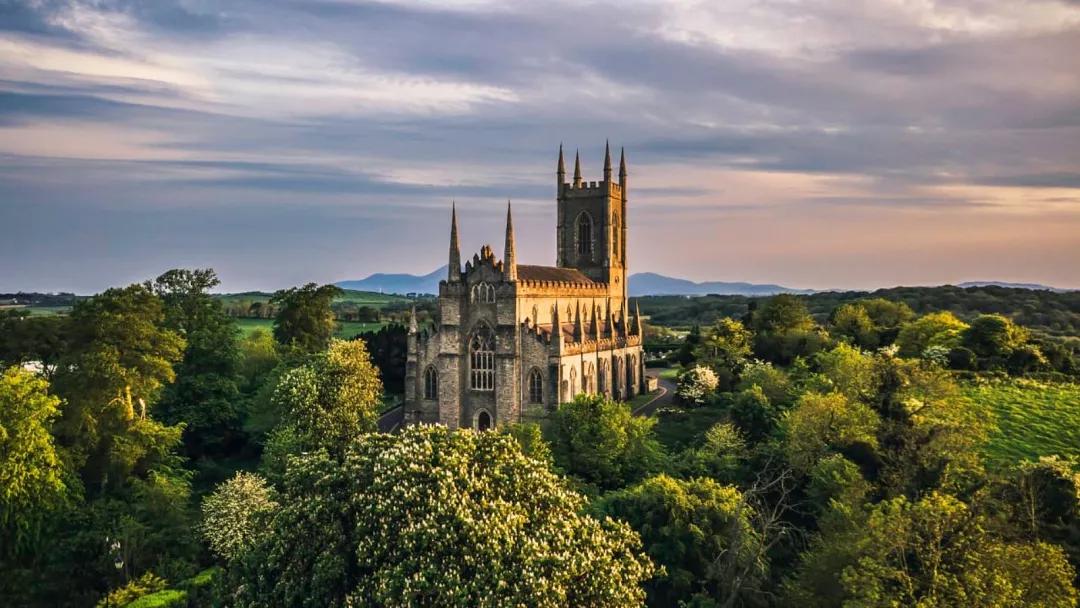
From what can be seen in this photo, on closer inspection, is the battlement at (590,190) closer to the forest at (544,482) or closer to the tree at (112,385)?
the forest at (544,482)

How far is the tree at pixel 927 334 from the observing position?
207 feet

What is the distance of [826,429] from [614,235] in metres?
41.9

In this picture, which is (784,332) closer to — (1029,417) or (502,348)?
(1029,417)

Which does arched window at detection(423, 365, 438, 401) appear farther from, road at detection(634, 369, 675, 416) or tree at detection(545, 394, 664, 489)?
road at detection(634, 369, 675, 416)

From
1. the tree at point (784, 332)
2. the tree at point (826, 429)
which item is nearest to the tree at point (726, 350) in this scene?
the tree at point (784, 332)

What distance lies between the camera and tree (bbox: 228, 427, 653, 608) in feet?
72.6

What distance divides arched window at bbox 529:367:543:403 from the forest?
17.5 ft

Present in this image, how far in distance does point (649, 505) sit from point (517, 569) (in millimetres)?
13974

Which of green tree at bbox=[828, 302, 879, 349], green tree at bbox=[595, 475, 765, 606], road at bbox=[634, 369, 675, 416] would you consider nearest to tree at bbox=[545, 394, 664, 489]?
green tree at bbox=[595, 475, 765, 606]

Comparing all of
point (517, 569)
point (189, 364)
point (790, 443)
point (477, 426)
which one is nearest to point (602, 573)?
point (517, 569)

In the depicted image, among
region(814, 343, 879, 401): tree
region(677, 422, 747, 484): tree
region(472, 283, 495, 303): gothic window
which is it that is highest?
region(472, 283, 495, 303): gothic window

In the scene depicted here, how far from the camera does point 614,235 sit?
78.9 meters

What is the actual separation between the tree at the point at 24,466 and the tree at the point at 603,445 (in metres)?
27.3

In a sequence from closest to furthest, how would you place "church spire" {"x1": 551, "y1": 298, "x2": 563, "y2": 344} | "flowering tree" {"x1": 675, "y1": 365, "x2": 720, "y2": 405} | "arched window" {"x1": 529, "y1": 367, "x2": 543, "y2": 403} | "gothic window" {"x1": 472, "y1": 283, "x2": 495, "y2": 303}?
"church spire" {"x1": 551, "y1": 298, "x2": 563, "y2": 344} → "arched window" {"x1": 529, "y1": 367, "x2": 543, "y2": 403} → "gothic window" {"x1": 472, "y1": 283, "x2": 495, "y2": 303} → "flowering tree" {"x1": 675, "y1": 365, "x2": 720, "y2": 405}
